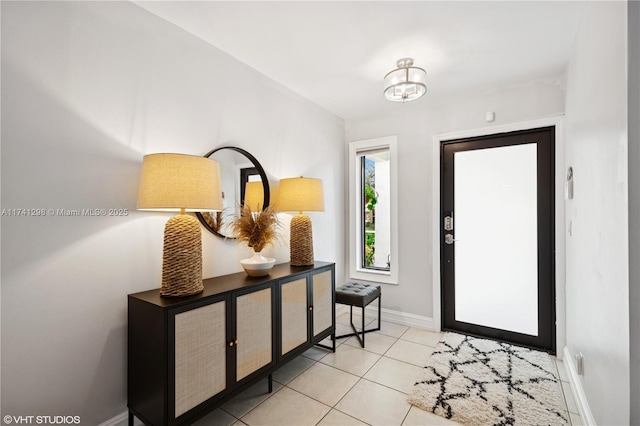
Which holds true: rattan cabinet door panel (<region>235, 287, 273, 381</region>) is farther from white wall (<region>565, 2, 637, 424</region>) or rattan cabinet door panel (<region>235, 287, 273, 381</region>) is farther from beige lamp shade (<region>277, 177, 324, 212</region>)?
white wall (<region>565, 2, 637, 424</region>)

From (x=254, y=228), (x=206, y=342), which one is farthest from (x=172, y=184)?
(x=206, y=342)

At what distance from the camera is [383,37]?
6.82ft

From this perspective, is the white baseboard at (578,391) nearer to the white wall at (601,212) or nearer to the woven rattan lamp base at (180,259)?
the white wall at (601,212)

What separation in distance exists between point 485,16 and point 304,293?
2286 millimetres

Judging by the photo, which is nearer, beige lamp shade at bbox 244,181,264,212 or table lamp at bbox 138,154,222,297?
table lamp at bbox 138,154,222,297

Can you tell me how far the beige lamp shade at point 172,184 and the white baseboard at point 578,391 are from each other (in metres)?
2.43

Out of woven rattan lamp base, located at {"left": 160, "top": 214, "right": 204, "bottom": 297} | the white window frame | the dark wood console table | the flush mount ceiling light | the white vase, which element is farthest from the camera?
the white window frame

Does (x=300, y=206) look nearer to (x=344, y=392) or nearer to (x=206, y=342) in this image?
(x=206, y=342)

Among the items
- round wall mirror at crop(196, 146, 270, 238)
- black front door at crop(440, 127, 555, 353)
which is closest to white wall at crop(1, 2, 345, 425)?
round wall mirror at crop(196, 146, 270, 238)

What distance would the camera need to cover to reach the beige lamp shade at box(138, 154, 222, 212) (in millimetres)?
1541

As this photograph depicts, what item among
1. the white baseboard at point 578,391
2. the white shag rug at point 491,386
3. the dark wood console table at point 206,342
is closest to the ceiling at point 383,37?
the dark wood console table at point 206,342

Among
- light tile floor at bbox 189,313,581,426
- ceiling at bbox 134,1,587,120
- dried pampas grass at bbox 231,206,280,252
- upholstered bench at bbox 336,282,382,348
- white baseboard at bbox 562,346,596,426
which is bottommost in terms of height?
light tile floor at bbox 189,313,581,426

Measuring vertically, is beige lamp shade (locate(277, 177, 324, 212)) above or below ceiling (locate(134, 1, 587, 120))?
below

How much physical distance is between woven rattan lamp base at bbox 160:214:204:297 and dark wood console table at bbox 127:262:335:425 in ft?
0.20
